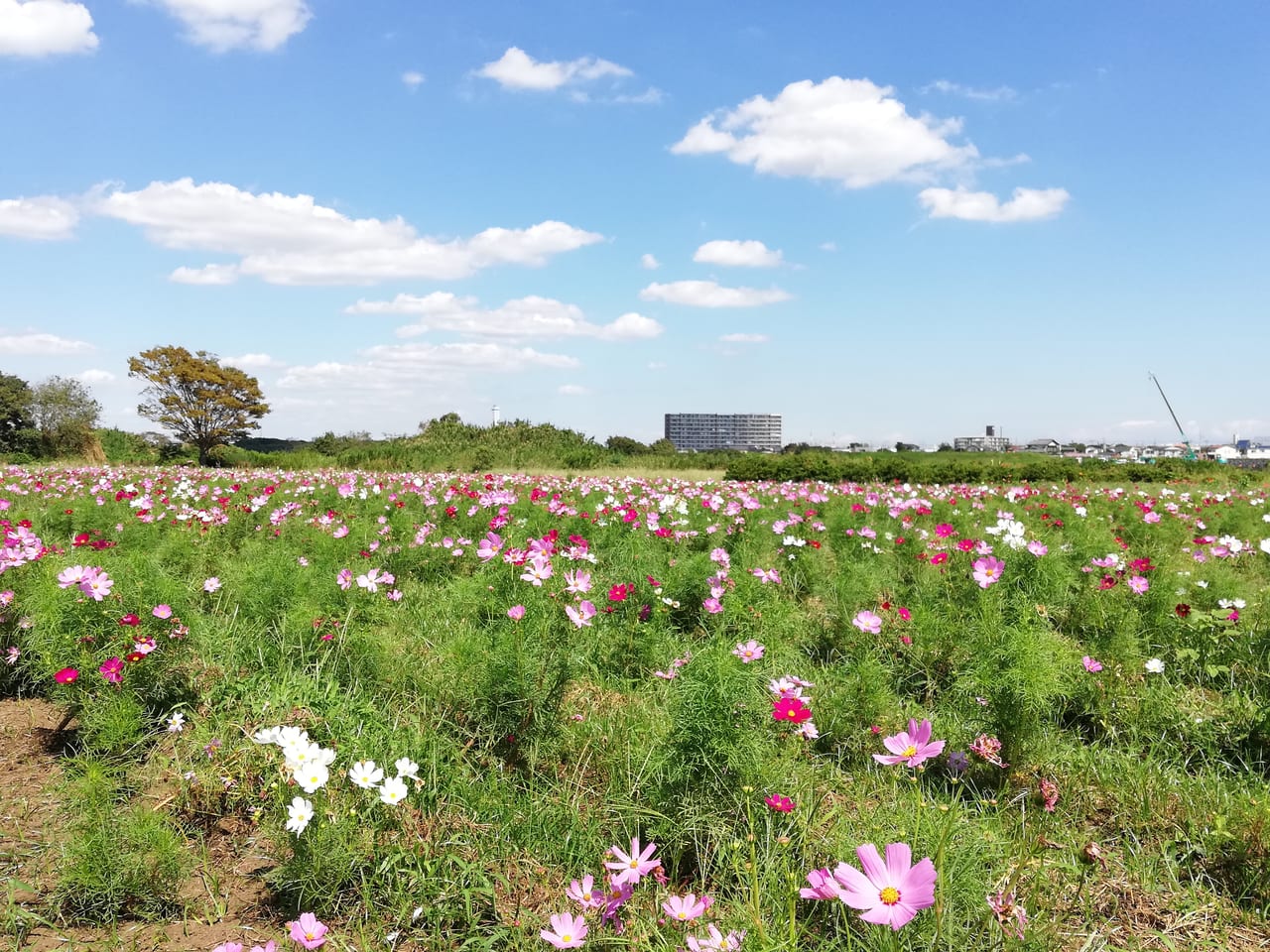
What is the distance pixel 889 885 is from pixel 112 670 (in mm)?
2758

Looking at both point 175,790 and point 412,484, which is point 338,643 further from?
point 412,484

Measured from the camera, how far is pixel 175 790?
2.49 meters

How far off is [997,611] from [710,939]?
252 cm

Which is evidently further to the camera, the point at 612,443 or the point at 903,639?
the point at 612,443

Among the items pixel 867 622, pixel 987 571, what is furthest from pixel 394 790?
pixel 987 571

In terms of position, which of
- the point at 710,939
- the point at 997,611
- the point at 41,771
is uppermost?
the point at 997,611

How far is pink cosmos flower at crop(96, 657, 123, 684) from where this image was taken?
268 centimetres

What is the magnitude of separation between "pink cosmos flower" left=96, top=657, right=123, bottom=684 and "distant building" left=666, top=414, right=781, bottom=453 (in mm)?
135565

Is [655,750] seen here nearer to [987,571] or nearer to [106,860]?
[106,860]

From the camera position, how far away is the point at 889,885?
1.19 meters

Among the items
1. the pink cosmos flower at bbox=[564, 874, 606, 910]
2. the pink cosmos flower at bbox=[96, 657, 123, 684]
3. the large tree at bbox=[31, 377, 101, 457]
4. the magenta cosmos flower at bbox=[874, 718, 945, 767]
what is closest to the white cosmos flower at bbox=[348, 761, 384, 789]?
the pink cosmos flower at bbox=[564, 874, 606, 910]

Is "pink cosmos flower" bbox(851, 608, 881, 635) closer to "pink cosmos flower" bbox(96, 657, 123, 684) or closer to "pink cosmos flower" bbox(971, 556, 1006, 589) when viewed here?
"pink cosmos flower" bbox(971, 556, 1006, 589)

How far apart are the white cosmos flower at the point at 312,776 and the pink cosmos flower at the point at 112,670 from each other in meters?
1.31

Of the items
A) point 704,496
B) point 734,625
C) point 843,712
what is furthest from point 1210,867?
point 704,496
